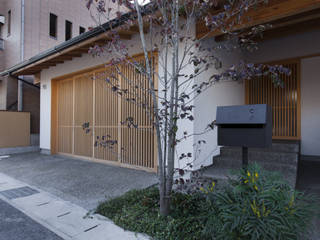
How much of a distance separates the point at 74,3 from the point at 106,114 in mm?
10247

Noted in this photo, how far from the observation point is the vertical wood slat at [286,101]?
4.78m

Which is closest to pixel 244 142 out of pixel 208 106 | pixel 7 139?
pixel 208 106

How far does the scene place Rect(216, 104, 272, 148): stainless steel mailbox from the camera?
201 cm

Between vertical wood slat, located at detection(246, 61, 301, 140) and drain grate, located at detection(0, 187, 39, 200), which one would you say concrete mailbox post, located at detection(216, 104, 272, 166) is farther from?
vertical wood slat, located at detection(246, 61, 301, 140)

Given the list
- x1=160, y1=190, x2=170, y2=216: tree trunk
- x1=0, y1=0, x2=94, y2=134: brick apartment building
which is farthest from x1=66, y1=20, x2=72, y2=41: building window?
x1=160, y1=190, x2=170, y2=216: tree trunk

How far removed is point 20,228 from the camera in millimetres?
2312

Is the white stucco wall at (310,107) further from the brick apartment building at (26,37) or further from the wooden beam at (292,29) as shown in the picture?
the brick apartment building at (26,37)

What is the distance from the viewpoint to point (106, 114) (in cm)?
550

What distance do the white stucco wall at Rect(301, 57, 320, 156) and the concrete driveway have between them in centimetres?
350

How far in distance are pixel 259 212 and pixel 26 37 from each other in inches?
470

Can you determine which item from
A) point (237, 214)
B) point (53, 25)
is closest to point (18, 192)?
point (237, 214)

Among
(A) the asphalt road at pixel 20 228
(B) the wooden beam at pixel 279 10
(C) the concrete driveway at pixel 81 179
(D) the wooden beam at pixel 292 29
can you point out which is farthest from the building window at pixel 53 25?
(B) the wooden beam at pixel 279 10

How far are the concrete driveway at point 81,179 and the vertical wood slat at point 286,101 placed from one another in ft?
10.9

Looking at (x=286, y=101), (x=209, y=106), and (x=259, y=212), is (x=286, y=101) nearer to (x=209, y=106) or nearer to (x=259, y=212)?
(x=209, y=106)
